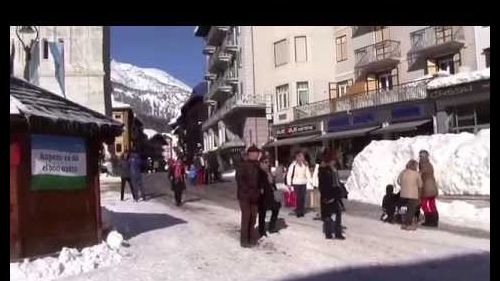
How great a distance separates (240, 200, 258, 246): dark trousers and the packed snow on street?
9.1 inches

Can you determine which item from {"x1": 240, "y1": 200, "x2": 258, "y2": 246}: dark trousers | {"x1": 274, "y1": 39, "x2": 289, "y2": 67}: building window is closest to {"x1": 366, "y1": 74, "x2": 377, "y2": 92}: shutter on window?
{"x1": 274, "y1": 39, "x2": 289, "y2": 67}: building window

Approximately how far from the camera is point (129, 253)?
1009 centimetres

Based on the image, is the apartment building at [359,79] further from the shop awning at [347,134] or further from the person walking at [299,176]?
the person walking at [299,176]

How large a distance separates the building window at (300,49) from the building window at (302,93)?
5.57 ft

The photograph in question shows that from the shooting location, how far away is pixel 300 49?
144 feet

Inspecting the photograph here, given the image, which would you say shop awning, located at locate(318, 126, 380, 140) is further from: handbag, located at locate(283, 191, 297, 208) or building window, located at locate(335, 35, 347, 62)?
handbag, located at locate(283, 191, 297, 208)

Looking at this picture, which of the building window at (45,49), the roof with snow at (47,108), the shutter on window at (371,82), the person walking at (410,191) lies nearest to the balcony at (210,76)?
the shutter on window at (371,82)

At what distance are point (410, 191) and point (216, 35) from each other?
48.3 meters

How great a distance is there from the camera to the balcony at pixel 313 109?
3944 cm
